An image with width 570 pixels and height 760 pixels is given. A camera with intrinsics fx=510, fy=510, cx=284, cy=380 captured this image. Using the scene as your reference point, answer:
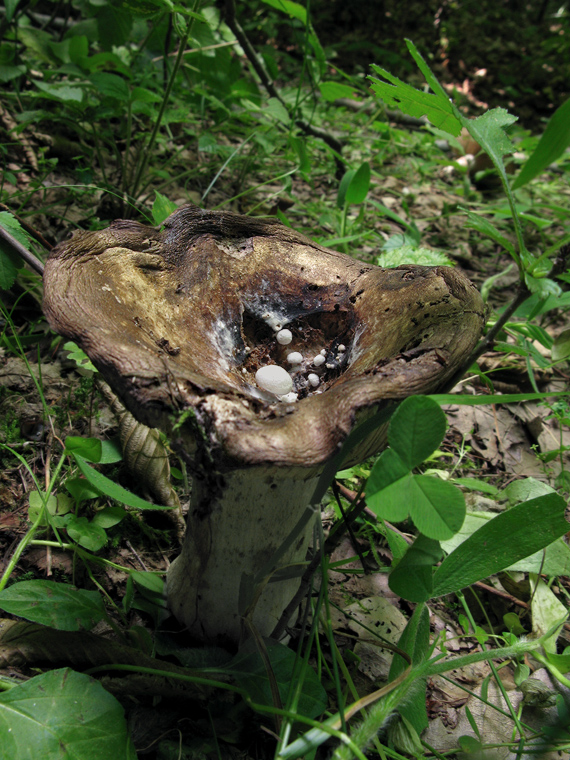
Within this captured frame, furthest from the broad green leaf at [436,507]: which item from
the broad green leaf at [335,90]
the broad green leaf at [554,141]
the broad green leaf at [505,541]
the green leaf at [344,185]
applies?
the broad green leaf at [335,90]

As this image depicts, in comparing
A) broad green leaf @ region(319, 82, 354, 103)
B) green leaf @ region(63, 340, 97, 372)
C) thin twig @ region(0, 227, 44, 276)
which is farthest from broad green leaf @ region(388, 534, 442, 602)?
→ broad green leaf @ region(319, 82, 354, 103)

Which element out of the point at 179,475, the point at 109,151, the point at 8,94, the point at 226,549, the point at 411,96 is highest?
the point at 411,96

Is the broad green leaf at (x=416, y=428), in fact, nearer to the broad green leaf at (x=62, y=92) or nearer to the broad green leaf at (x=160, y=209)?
the broad green leaf at (x=160, y=209)

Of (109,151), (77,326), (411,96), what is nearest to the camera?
(77,326)

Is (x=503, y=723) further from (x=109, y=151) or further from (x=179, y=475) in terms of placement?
(x=109, y=151)

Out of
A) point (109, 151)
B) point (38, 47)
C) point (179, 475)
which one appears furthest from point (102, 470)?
point (38, 47)
